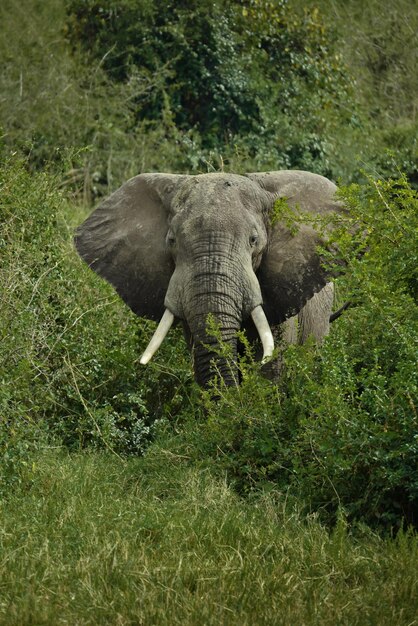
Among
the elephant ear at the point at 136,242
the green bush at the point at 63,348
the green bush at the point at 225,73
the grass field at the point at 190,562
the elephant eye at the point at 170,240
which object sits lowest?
the green bush at the point at 225,73

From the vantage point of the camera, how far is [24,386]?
7.21 m

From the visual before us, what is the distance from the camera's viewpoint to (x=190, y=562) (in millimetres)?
5559

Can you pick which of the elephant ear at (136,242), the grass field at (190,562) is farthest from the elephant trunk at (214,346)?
the grass field at (190,562)

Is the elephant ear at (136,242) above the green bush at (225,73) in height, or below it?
above

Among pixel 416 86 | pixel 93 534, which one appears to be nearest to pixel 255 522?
pixel 93 534

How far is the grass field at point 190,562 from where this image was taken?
5086 mm

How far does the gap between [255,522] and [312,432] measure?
520mm

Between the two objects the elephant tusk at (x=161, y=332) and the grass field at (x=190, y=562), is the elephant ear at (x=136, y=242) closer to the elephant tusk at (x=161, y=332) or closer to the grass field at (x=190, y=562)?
the elephant tusk at (x=161, y=332)

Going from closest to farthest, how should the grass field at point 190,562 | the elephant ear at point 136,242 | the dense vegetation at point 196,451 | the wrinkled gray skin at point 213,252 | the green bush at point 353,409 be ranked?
the grass field at point 190,562
the dense vegetation at point 196,451
the green bush at point 353,409
the wrinkled gray skin at point 213,252
the elephant ear at point 136,242

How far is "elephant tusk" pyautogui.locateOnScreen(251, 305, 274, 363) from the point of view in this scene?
24.3ft

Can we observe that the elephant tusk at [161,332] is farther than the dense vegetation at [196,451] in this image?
Yes

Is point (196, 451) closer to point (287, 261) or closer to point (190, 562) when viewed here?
point (287, 261)

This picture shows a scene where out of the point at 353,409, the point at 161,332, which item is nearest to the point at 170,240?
the point at 161,332

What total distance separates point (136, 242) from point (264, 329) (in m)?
1.20
